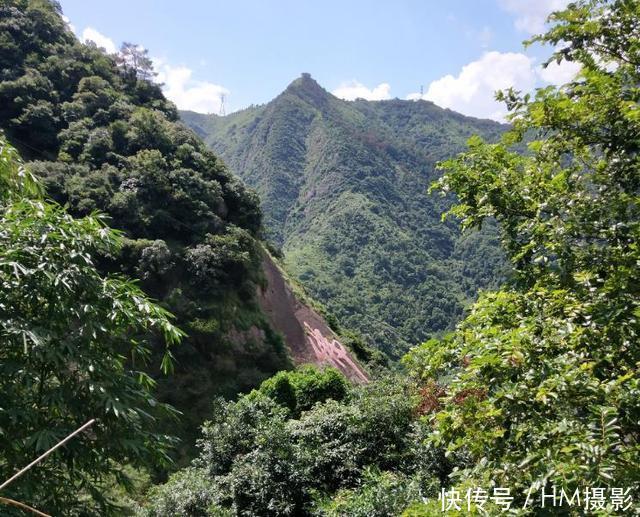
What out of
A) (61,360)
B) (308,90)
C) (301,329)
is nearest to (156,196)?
(301,329)

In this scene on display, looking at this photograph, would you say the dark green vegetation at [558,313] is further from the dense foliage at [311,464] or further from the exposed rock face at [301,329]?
the exposed rock face at [301,329]

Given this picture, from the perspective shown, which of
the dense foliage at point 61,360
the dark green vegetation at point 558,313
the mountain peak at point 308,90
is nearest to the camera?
the dark green vegetation at point 558,313


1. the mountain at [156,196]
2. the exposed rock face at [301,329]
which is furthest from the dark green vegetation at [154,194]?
the exposed rock face at [301,329]

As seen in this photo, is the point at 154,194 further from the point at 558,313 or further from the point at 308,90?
the point at 308,90

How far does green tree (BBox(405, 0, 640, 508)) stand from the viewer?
2754 millimetres

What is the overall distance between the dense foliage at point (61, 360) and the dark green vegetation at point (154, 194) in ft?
44.0

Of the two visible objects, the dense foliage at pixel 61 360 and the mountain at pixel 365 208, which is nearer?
the dense foliage at pixel 61 360

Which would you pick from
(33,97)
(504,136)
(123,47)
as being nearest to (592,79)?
(504,136)

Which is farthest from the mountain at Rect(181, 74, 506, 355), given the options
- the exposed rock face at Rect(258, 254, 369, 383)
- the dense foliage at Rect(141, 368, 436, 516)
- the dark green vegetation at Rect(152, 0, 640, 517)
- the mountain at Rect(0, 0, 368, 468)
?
the dark green vegetation at Rect(152, 0, 640, 517)

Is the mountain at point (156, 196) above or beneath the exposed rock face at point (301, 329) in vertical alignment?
above

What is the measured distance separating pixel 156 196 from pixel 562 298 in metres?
22.0

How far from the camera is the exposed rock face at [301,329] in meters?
25.3

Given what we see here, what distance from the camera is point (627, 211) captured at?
3.86m

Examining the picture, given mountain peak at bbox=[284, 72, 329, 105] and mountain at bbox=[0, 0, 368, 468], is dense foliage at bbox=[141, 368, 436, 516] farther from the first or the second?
mountain peak at bbox=[284, 72, 329, 105]
